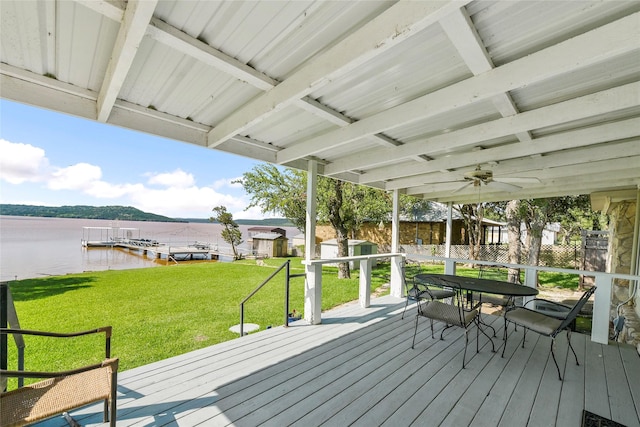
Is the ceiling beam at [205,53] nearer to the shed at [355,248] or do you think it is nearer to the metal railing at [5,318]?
the metal railing at [5,318]

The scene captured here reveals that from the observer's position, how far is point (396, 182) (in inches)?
224

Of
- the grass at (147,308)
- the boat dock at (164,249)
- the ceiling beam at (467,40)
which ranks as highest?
the ceiling beam at (467,40)

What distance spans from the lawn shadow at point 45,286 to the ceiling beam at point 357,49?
38.6ft

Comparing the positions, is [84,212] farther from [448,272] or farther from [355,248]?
[448,272]

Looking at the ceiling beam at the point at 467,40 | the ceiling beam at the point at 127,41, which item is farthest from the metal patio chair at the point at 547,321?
the ceiling beam at the point at 127,41

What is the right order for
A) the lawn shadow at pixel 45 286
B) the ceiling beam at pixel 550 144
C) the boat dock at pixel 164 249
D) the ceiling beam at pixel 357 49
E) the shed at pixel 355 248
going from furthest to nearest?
1. the boat dock at pixel 164 249
2. the shed at pixel 355 248
3. the lawn shadow at pixel 45 286
4. the ceiling beam at pixel 550 144
5. the ceiling beam at pixel 357 49

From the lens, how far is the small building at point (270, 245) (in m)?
20.9

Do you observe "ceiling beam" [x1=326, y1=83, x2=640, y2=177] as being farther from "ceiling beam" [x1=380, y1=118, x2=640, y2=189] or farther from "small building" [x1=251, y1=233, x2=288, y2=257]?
"small building" [x1=251, y1=233, x2=288, y2=257]

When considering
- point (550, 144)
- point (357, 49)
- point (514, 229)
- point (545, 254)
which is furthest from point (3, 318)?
point (545, 254)

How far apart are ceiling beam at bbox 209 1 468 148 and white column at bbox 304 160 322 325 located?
1923 mm

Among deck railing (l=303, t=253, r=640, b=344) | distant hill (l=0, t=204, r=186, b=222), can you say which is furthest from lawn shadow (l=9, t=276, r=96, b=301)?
distant hill (l=0, t=204, r=186, b=222)

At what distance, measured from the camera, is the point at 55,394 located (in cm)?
163

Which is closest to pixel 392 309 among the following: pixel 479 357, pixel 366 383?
pixel 479 357

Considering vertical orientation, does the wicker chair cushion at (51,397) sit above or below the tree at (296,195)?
below
